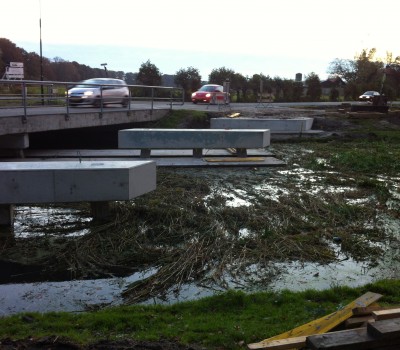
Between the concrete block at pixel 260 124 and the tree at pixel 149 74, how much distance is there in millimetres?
22265

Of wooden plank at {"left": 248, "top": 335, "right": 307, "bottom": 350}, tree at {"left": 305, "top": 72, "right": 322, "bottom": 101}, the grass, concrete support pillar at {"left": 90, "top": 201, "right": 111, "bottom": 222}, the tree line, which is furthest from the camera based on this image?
tree at {"left": 305, "top": 72, "right": 322, "bottom": 101}

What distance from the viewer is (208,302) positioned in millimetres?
5211

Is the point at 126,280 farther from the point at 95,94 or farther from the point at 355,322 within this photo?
the point at 95,94

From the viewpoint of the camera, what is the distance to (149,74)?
40.6 meters

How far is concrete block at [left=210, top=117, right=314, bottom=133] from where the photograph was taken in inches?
749

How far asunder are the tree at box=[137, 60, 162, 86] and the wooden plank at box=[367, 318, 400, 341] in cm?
3812

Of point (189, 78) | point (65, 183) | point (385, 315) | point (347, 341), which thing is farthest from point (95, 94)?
point (189, 78)

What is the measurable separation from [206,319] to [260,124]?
14844 millimetres

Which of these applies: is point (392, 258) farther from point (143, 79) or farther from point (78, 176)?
point (143, 79)

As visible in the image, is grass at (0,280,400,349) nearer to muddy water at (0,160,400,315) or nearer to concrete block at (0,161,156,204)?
muddy water at (0,160,400,315)

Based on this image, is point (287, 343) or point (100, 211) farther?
point (100, 211)

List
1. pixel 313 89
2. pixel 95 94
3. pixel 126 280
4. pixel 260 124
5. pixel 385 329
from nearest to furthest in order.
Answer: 1. pixel 385 329
2. pixel 126 280
3. pixel 260 124
4. pixel 95 94
5. pixel 313 89

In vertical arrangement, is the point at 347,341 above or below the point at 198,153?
below

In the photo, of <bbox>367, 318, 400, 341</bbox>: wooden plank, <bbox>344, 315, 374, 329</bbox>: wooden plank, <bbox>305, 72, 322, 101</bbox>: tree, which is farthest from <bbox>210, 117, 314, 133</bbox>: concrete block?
<bbox>305, 72, 322, 101</bbox>: tree
